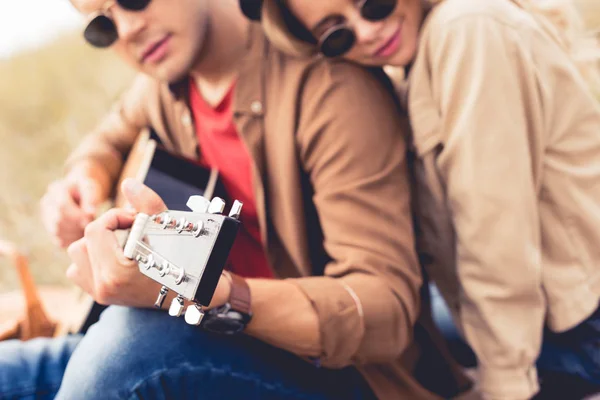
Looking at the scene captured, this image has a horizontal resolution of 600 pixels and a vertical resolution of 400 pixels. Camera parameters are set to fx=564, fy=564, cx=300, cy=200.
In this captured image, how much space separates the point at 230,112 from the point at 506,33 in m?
0.63

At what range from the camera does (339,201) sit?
3.62 feet

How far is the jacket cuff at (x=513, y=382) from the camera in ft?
3.75

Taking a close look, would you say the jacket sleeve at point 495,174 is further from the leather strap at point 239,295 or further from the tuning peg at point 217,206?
the tuning peg at point 217,206

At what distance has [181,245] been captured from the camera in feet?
2.37

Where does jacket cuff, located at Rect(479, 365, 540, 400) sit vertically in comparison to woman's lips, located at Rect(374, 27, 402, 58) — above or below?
Answer: below

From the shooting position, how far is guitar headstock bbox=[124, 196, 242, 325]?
66cm

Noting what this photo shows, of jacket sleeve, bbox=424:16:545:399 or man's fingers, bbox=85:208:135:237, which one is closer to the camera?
man's fingers, bbox=85:208:135:237

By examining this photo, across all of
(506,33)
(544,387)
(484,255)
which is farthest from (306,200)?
(544,387)

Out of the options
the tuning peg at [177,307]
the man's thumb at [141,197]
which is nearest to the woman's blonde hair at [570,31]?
the man's thumb at [141,197]

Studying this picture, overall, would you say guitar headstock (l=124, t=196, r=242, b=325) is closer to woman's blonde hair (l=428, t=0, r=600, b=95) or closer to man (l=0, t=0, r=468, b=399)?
man (l=0, t=0, r=468, b=399)

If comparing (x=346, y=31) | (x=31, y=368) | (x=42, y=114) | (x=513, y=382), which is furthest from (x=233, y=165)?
(x=42, y=114)

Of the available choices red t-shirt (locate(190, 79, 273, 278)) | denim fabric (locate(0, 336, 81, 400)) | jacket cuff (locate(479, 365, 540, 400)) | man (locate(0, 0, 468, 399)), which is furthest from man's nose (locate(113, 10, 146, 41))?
jacket cuff (locate(479, 365, 540, 400))

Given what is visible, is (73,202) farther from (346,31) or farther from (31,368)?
(346,31)

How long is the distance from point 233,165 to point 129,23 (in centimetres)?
39
